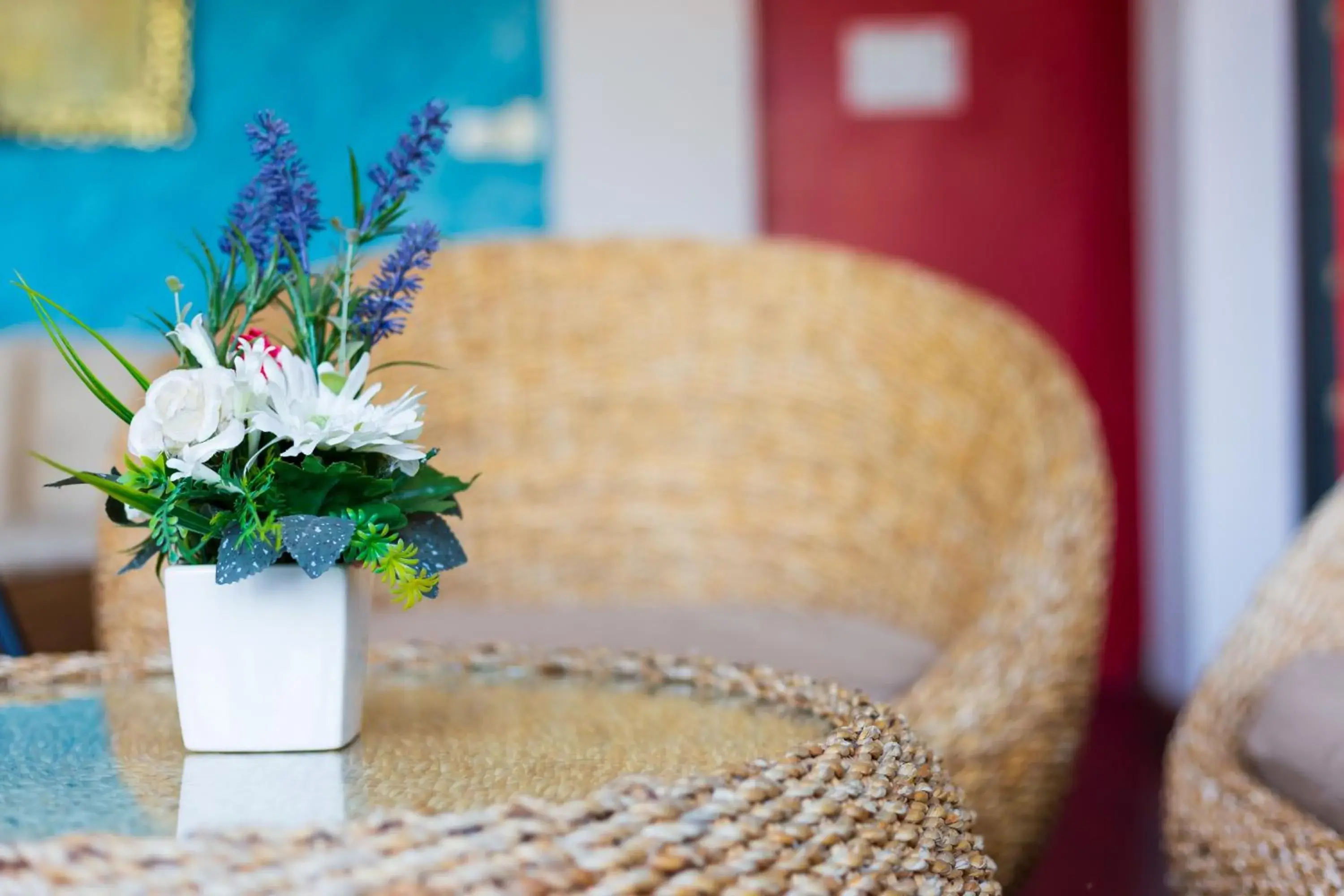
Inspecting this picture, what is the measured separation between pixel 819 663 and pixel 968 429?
480 mm

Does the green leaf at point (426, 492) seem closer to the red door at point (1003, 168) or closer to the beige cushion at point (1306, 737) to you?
the beige cushion at point (1306, 737)

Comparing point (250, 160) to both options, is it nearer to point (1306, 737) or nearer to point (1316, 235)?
point (1316, 235)

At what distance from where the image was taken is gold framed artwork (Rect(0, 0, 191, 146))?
3.47 meters

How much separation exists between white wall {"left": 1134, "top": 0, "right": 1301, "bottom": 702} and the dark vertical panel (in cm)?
2

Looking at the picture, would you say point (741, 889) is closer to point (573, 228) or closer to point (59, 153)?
→ point (573, 228)

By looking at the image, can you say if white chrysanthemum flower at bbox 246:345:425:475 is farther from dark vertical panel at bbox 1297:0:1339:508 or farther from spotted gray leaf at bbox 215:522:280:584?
dark vertical panel at bbox 1297:0:1339:508

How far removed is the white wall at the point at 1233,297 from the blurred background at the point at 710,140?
4.9 inches

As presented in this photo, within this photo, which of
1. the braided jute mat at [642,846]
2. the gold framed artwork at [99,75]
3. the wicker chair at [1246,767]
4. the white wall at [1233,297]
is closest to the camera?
the braided jute mat at [642,846]

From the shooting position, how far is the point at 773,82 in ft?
11.9

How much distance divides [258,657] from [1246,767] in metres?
0.94

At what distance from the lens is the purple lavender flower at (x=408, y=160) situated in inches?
34.0

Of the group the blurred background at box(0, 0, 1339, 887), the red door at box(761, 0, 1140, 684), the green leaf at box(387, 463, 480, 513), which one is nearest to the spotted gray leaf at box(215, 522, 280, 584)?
the green leaf at box(387, 463, 480, 513)

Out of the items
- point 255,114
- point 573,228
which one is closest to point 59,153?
point 573,228

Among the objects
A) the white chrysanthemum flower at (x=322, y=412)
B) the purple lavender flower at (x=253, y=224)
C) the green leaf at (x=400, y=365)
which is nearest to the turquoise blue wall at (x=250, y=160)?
the green leaf at (x=400, y=365)
